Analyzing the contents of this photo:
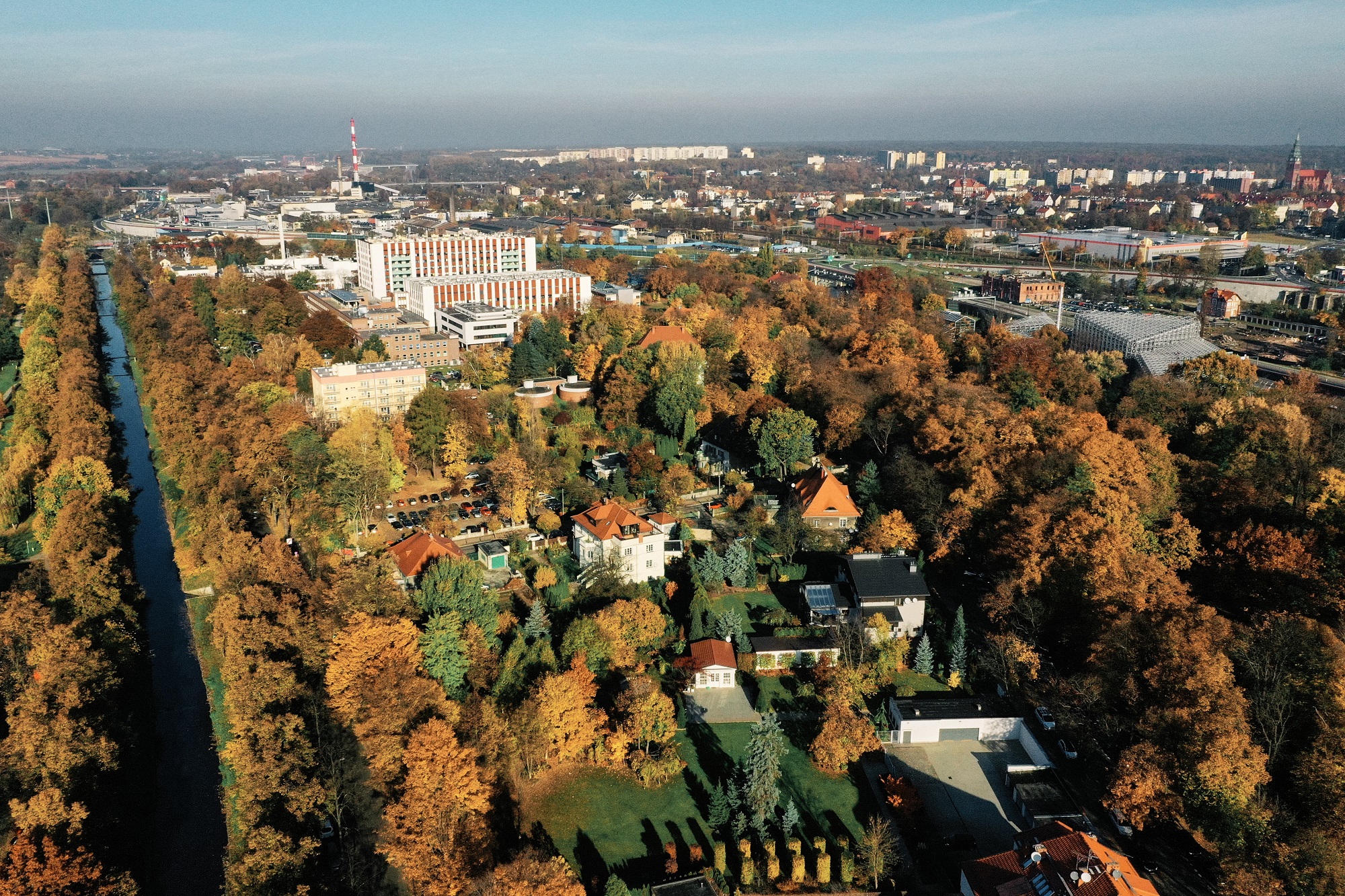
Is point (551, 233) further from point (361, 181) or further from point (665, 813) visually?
point (361, 181)

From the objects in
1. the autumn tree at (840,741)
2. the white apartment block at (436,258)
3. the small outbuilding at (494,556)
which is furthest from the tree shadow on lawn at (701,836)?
the white apartment block at (436,258)

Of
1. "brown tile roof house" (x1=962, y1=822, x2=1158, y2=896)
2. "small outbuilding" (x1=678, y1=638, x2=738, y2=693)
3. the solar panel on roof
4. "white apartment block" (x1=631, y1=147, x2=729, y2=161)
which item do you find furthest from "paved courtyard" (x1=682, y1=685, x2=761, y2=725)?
"white apartment block" (x1=631, y1=147, x2=729, y2=161)

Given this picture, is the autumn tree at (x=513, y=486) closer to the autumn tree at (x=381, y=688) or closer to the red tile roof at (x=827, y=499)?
the red tile roof at (x=827, y=499)

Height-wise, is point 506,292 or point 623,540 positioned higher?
point 506,292

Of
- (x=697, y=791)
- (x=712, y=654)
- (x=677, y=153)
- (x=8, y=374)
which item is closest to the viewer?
(x=697, y=791)

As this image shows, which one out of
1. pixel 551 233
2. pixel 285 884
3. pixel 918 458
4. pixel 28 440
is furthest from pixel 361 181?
pixel 285 884

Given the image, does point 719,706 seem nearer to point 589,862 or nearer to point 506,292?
point 589,862

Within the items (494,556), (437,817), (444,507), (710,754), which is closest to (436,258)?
(444,507)
